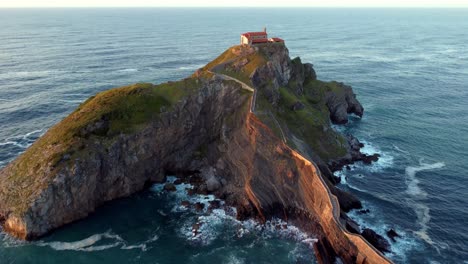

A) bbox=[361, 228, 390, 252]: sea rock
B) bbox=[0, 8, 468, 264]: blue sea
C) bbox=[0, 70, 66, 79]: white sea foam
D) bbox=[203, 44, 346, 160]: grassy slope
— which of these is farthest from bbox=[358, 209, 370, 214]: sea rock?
bbox=[0, 70, 66, 79]: white sea foam

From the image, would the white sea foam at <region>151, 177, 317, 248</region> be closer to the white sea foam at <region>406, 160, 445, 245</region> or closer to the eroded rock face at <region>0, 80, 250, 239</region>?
the eroded rock face at <region>0, 80, 250, 239</region>

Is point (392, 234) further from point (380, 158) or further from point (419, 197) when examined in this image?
point (380, 158)

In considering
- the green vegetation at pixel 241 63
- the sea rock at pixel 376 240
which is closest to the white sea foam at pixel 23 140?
the green vegetation at pixel 241 63

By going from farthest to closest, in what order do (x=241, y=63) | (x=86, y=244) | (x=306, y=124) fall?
(x=241, y=63), (x=306, y=124), (x=86, y=244)

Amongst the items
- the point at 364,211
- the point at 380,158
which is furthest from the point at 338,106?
the point at 364,211

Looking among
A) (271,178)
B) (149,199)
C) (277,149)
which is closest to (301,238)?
(271,178)
